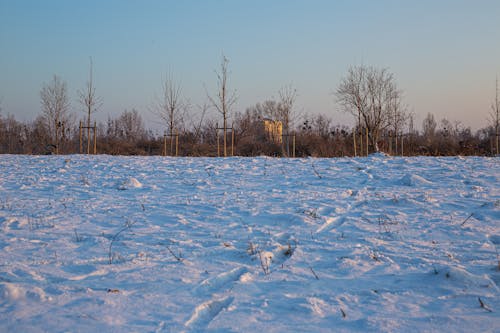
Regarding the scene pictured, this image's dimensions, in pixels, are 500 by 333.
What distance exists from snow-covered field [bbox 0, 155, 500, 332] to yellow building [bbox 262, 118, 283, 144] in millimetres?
23394

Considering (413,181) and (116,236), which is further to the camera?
(413,181)

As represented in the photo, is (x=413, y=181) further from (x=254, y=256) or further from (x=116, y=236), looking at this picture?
(x=116, y=236)

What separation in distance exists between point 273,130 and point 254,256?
101 ft

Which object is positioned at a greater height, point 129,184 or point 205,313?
point 129,184

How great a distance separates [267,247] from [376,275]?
117 cm

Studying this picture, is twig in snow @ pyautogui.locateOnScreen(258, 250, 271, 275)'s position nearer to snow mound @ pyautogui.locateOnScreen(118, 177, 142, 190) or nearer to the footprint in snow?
the footprint in snow

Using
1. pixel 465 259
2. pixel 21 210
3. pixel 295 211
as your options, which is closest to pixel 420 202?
pixel 295 211

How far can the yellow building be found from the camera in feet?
102

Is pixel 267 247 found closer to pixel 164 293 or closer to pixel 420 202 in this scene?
pixel 164 293

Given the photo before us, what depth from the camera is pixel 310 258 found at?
11.9 ft

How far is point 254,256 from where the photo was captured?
3643mm

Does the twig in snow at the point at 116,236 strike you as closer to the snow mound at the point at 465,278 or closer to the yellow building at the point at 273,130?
the snow mound at the point at 465,278

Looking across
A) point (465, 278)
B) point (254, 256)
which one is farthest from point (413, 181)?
point (254, 256)

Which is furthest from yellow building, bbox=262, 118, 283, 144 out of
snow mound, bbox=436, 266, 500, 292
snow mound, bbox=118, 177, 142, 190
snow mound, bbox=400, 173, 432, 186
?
snow mound, bbox=436, 266, 500, 292
